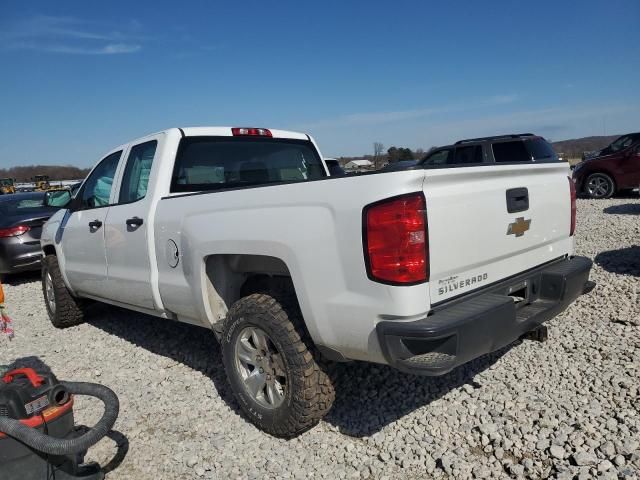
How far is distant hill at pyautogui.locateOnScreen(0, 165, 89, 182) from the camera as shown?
55.5m

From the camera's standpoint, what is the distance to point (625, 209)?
10.0 metres

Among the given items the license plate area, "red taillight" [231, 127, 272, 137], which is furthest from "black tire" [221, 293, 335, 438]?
"red taillight" [231, 127, 272, 137]

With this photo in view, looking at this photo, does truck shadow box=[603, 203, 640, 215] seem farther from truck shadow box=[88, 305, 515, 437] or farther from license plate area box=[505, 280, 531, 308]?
license plate area box=[505, 280, 531, 308]

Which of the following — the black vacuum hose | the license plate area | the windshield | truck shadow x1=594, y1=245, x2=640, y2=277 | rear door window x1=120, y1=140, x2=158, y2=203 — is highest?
the windshield

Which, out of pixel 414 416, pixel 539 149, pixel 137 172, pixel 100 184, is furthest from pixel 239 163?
pixel 539 149

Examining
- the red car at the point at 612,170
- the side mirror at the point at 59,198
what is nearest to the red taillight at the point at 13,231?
the side mirror at the point at 59,198

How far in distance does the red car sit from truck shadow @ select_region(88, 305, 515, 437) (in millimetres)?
10350

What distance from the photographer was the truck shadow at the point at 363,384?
3115mm

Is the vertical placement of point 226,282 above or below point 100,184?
below

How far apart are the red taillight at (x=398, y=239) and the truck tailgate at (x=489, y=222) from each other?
58mm

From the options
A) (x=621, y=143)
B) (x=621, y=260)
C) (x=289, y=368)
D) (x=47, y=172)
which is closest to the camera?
(x=289, y=368)

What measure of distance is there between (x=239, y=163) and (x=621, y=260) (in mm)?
4905

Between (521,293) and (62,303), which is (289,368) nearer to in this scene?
(521,293)

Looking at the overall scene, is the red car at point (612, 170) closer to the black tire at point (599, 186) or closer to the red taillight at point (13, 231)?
the black tire at point (599, 186)
